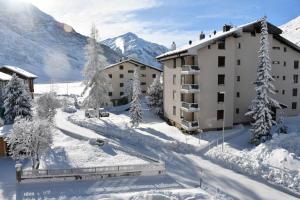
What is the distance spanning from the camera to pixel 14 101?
1620 inches

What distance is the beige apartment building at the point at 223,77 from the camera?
4018 centimetres

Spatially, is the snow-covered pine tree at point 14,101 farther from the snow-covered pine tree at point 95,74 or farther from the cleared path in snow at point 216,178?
the cleared path in snow at point 216,178

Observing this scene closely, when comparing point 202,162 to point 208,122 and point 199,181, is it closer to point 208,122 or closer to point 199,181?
point 199,181

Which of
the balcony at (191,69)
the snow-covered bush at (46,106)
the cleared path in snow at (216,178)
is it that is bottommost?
the cleared path in snow at (216,178)

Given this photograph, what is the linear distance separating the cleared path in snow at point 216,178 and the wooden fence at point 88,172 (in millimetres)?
2187

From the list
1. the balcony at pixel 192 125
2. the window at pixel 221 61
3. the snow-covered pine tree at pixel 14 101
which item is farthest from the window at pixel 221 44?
the snow-covered pine tree at pixel 14 101

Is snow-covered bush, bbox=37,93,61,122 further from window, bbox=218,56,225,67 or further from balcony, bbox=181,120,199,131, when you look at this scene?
window, bbox=218,56,225,67

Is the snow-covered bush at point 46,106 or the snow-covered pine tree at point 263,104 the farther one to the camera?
the snow-covered bush at point 46,106

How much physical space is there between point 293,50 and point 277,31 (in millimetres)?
5515

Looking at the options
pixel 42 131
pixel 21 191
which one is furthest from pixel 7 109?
pixel 21 191

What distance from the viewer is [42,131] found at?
25875 millimetres

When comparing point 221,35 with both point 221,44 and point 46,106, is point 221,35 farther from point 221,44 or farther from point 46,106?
point 46,106

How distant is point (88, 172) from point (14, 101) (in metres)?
21.8

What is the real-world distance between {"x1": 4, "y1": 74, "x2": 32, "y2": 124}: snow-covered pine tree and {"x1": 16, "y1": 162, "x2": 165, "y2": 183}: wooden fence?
18.7m
